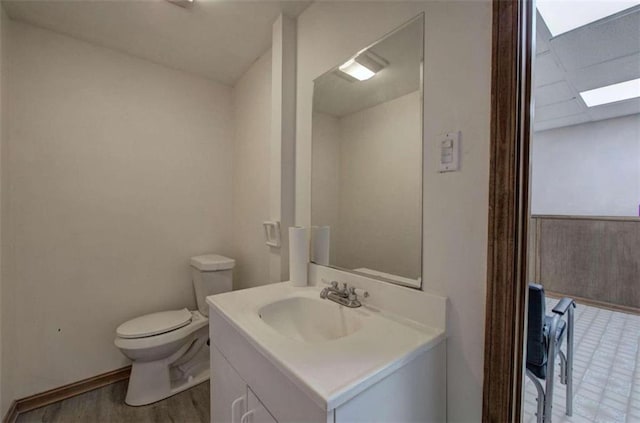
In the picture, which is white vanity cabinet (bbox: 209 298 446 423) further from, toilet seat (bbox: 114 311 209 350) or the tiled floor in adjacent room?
the tiled floor in adjacent room

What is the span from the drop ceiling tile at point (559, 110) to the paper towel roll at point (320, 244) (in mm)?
3189

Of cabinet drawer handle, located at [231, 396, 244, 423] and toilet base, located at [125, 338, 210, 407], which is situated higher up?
cabinet drawer handle, located at [231, 396, 244, 423]

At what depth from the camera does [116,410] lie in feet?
5.23

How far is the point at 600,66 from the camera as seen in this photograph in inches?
82.6

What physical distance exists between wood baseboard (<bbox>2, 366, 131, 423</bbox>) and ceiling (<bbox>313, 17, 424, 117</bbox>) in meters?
2.23

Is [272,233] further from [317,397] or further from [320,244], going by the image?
[317,397]

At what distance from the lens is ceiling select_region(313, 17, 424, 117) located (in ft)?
3.25

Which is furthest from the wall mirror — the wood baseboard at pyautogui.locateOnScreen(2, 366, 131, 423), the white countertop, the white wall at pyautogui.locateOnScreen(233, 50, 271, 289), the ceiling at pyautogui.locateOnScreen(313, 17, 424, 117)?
the wood baseboard at pyautogui.locateOnScreen(2, 366, 131, 423)

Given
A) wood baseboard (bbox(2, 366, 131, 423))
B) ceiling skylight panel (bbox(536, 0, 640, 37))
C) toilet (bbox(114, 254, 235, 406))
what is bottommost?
wood baseboard (bbox(2, 366, 131, 423))

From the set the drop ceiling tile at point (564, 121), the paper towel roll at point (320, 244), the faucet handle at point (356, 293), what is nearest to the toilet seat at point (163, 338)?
the paper towel roll at point (320, 244)

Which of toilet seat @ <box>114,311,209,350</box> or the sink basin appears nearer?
the sink basin

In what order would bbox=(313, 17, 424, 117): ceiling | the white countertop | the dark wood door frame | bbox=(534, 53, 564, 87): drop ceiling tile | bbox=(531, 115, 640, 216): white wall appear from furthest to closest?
bbox=(531, 115, 640, 216): white wall
bbox=(534, 53, 564, 87): drop ceiling tile
bbox=(313, 17, 424, 117): ceiling
the dark wood door frame
the white countertop

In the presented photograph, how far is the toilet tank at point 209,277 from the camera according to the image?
1938 mm

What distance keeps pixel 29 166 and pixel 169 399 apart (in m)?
1.65
